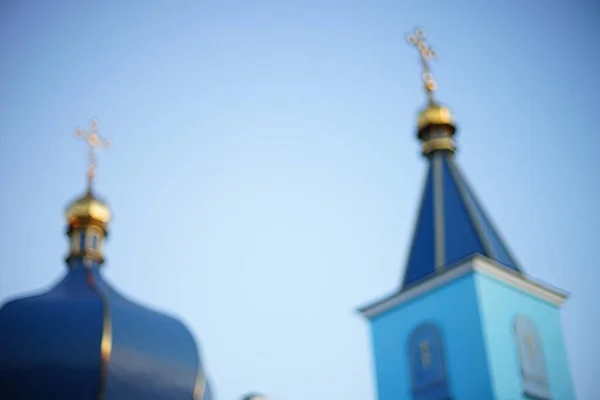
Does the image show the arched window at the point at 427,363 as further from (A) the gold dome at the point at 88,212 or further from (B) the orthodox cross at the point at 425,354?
(A) the gold dome at the point at 88,212

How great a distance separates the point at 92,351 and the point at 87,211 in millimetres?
4744

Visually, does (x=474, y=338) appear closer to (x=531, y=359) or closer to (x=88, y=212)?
(x=531, y=359)

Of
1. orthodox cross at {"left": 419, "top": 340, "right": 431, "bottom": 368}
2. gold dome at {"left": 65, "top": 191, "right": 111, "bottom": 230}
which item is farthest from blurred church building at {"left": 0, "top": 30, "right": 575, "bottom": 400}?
gold dome at {"left": 65, "top": 191, "right": 111, "bottom": 230}

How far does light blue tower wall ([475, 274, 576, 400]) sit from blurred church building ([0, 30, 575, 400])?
0.07ft

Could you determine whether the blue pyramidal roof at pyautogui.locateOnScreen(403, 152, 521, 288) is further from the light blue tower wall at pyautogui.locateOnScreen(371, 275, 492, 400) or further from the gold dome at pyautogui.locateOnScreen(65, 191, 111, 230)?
the gold dome at pyautogui.locateOnScreen(65, 191, 111, 230)

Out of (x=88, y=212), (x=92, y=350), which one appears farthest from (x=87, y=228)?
(x=92, y=350)

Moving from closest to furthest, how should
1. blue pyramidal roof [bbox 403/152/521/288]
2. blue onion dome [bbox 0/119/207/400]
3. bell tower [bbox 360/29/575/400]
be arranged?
1. bell tower [bbox 360/29/575/400]
2. blue pyramidal roof [bbox 403/152/521/288]
3. blue onion dome [bbox 0/119/207/400]

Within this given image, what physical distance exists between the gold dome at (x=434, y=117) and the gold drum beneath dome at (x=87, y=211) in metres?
7.08

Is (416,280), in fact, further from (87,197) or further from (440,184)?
(87,197)

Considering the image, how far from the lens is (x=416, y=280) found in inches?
557

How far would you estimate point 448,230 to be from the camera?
14.5 meters

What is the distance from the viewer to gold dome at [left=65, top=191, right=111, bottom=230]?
19119 millimetres

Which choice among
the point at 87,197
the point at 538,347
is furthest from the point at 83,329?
the point at 538,347

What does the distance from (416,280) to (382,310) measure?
71 cm
